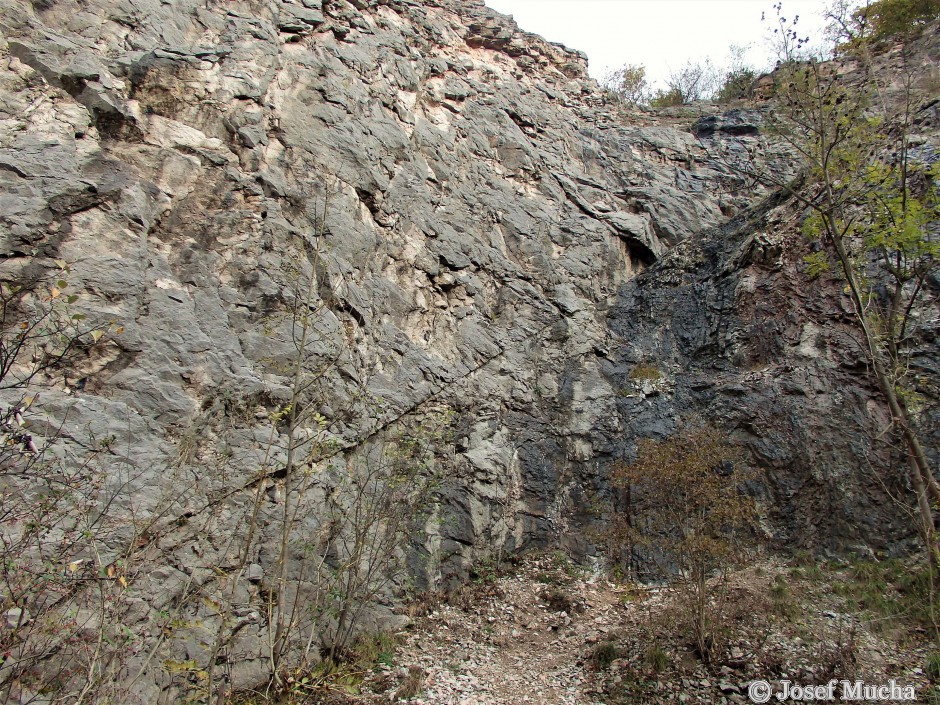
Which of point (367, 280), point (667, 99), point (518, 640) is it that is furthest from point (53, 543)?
point (667, 99)

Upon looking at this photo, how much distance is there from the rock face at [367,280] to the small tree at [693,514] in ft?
7.42

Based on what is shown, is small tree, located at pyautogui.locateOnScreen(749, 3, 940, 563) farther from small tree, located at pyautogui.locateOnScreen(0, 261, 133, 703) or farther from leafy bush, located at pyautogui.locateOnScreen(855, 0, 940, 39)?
leafy bush, located at pyautogui.locateOnScreen(855, 0, 940, 39)

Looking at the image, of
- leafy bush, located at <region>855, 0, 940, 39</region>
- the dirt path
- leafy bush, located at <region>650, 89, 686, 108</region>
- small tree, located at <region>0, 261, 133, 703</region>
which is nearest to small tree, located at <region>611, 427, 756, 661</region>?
the dirt path

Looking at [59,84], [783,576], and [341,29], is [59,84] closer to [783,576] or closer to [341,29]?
[341,29]

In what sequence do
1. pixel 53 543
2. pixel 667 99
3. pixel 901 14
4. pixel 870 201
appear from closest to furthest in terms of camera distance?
pixel 53 543 → pixel 870 201 → pixel 901 14 → pixel 667 99

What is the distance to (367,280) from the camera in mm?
11508

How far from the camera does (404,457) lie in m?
8.62

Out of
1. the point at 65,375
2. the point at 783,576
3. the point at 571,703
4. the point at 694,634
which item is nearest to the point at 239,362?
the point at 65,375

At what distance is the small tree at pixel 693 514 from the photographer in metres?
7.92

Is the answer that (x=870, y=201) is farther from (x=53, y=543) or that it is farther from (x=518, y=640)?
(x=53, y=543)

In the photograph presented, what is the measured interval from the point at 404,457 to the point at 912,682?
7.26 metres

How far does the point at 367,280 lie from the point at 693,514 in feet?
24.3

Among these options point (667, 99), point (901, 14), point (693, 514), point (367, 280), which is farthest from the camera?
point (667, 99)

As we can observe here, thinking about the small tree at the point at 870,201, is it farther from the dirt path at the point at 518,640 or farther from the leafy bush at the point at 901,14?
the leafy bush at the point at 901,14
